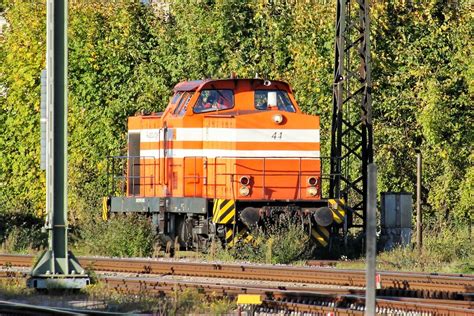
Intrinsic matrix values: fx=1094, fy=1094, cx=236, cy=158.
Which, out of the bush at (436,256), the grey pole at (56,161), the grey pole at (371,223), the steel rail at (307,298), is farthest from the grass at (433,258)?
the grey pole at (371,223)

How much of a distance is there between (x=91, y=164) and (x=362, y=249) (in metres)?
10.4

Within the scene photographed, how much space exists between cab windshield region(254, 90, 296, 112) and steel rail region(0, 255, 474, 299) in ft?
12.7

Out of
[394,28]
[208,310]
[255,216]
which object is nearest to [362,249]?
[255,216]

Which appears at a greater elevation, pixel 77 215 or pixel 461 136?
pixel 461 136

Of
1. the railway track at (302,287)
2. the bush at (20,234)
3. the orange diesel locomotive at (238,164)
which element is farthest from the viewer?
the bush at (20,234)

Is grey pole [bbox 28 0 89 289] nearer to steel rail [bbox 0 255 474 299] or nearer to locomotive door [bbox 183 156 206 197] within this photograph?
steel rail [bbox 0 255 474 299]

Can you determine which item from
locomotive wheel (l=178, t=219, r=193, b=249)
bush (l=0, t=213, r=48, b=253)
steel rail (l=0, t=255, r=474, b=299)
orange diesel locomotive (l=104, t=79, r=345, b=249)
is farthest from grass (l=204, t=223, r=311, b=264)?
bush (l=0, t=213, r=48, b=253)

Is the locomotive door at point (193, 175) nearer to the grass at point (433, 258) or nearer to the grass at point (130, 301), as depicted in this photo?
the grass at point (433, 258)

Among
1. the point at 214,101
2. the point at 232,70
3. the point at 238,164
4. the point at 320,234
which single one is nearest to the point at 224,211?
the point at 238,164

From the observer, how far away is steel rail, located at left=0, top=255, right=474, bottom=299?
550 inches

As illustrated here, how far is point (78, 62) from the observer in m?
29.9

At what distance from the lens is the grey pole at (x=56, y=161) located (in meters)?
12.5

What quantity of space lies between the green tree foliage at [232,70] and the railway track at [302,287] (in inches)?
379

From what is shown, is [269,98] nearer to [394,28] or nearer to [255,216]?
[255,216]
